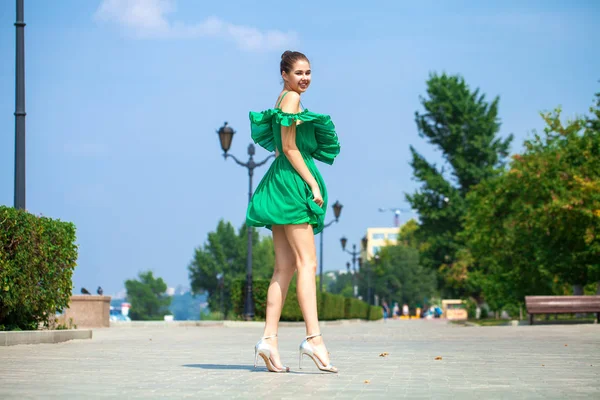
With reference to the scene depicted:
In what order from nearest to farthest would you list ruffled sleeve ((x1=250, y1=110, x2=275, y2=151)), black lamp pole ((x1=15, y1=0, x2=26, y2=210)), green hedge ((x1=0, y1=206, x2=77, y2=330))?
ruffled sleeve ((x1=250, y1=110, x2=275, y2=151)) → green hedge ((x1=0, y1=206, x2=77, y2=330)) → black lamp pole ((x1=15, y1=0, x2=26, y2=210))

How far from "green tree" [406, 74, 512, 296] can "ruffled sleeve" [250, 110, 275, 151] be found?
178 feet

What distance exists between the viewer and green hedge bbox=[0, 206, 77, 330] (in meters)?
10.9

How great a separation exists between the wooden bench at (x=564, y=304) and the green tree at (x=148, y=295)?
499 ft

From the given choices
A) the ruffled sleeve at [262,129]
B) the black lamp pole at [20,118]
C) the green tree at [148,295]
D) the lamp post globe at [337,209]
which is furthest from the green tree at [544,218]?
the green tree at [148,295]

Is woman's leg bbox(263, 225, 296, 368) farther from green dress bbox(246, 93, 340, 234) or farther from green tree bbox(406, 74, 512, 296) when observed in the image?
green tree bbox(406, 74, 512, 296)

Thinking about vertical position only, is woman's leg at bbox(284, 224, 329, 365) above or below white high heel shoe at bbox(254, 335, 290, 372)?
above

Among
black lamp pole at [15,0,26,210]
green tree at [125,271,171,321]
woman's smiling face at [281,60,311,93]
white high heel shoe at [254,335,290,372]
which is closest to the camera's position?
white high heel shoe at [254,335,290,372]

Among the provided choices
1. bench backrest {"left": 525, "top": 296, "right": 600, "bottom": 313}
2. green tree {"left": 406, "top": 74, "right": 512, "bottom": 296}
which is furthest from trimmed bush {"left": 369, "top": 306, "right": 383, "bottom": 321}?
bench backrest {"left": 525, "top": 296, "right": 600, "bottom": 313}

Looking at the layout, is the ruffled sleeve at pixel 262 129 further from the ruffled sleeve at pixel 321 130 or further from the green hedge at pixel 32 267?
the green hedge at pixel 32 267

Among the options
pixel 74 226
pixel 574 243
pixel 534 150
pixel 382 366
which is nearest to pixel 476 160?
pixel 534 150

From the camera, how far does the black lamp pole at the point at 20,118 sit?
528 inches

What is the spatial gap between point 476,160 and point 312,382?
57.7 m

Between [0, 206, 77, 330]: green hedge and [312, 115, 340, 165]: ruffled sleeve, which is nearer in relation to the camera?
[312, 115, 340, 165]: ruffled sleeve

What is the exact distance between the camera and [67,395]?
529 centimetres
